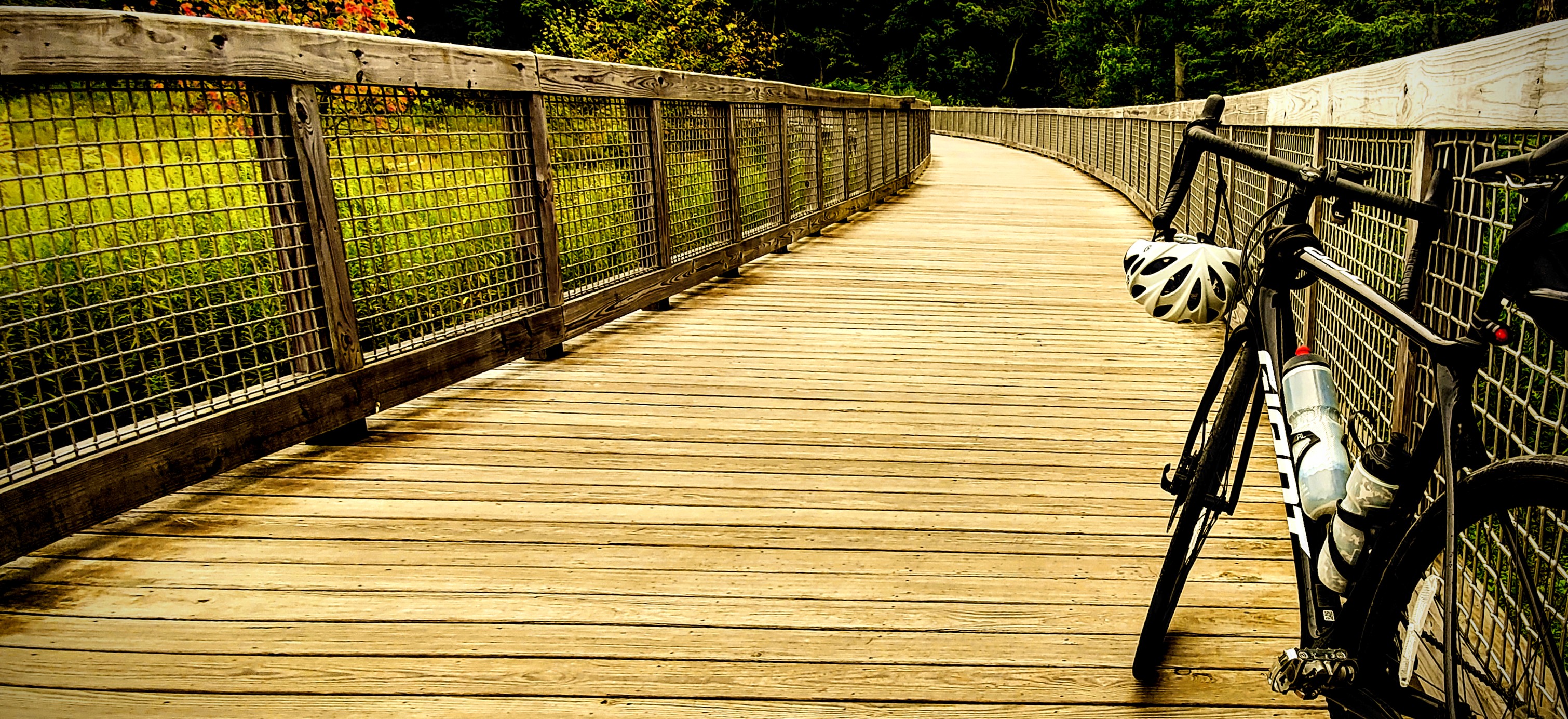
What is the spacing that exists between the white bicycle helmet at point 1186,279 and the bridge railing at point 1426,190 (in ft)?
0.24

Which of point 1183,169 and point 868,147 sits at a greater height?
point 1183,169

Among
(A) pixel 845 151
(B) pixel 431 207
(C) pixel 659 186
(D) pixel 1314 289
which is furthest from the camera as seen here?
(A) pixel 845 151

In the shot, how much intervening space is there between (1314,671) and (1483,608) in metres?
0.48

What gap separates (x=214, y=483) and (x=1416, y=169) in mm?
3290

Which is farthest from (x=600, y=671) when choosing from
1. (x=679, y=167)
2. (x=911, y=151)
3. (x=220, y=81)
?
(x=911, y=151)

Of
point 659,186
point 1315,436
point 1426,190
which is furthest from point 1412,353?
point 659,186

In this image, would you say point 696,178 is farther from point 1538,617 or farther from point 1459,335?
point 1538,617

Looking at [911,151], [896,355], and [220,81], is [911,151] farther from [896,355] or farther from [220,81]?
[220,81]

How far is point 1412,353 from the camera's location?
2.22m

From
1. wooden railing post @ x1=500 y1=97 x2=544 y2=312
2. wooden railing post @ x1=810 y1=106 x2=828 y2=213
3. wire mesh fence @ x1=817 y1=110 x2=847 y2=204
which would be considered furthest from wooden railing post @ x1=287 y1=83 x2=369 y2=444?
wire mesh fence @ x1=817 y1=110 x2=847 y2=204

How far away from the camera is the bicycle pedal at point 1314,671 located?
1441 millimetres

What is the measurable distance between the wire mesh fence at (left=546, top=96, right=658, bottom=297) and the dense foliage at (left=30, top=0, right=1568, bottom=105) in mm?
6413

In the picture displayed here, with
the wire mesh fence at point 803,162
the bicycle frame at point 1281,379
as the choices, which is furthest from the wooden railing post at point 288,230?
the wire mesh fence at point 803,162

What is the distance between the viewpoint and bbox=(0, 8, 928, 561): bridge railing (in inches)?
102
